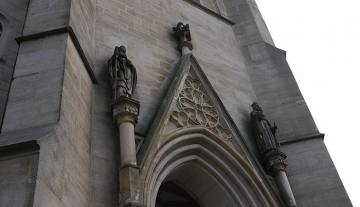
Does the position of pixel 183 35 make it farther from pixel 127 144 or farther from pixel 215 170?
pixel 127 144

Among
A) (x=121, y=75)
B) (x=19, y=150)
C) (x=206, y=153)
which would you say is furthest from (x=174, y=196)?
(x=19, y=150)

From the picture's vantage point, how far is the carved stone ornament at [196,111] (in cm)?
707

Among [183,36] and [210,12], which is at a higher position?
[210,12]

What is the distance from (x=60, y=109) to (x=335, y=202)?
5405mm

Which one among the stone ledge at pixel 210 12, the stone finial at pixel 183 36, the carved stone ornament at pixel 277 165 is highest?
the stone ledge at pixel 210 12

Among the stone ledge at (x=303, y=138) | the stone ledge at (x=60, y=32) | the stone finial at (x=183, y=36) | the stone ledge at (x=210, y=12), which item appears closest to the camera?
the stone ledge at (x=60, y=32)

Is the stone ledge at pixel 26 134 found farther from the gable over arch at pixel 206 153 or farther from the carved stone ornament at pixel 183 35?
the carved stone ornament at pixel 183 35

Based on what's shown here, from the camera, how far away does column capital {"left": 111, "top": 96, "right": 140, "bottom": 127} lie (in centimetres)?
589

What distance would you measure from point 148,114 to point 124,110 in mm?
932

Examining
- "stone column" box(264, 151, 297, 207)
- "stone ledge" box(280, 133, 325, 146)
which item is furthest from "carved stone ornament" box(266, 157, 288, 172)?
"stone ledge" box(280, 133, 325, 146)

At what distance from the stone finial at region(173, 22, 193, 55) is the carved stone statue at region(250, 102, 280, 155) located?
6.34ft

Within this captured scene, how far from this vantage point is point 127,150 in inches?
218

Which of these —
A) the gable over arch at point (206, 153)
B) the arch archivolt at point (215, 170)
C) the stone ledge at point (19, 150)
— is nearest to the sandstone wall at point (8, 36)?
the stone ledge at point (19, 150)

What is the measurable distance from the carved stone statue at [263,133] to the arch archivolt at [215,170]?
0.74m
